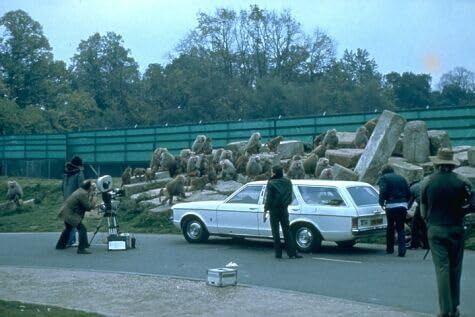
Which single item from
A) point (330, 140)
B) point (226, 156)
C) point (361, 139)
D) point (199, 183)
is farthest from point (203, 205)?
point (330, 140)

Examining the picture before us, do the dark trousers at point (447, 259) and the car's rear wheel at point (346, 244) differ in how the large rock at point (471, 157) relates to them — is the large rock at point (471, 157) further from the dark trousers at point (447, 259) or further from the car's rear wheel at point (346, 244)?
the dark trousers at point (447, 259)

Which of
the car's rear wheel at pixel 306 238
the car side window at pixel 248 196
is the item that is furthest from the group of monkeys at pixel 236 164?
the car's rear wheel at pixel 306 238

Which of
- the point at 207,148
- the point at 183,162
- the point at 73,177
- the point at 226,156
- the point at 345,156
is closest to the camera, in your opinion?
the point at 73,177

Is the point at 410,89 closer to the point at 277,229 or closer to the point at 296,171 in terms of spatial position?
the point at 296,171

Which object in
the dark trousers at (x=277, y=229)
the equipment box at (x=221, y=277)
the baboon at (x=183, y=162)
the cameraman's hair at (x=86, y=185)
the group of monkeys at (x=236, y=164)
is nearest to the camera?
the equipment box at (x=221, y=277)

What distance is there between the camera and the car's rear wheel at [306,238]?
53.5 ft

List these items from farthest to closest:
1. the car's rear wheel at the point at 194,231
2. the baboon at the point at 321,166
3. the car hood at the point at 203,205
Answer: the baboon at the point at 321,166 < the car's rear wheel at the point at 194,231 < the car hood at the point at 203,205

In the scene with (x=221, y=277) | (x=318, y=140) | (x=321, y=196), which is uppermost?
(x=318, y=140)

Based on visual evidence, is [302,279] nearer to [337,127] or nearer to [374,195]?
[374,195]

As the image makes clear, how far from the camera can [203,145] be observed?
31.2 metres

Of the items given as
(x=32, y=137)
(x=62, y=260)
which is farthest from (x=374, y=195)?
(x=32, y=137)

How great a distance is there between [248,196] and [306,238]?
1829 mm

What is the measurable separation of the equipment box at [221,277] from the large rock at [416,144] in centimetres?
1387

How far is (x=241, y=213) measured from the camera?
57.3ft
